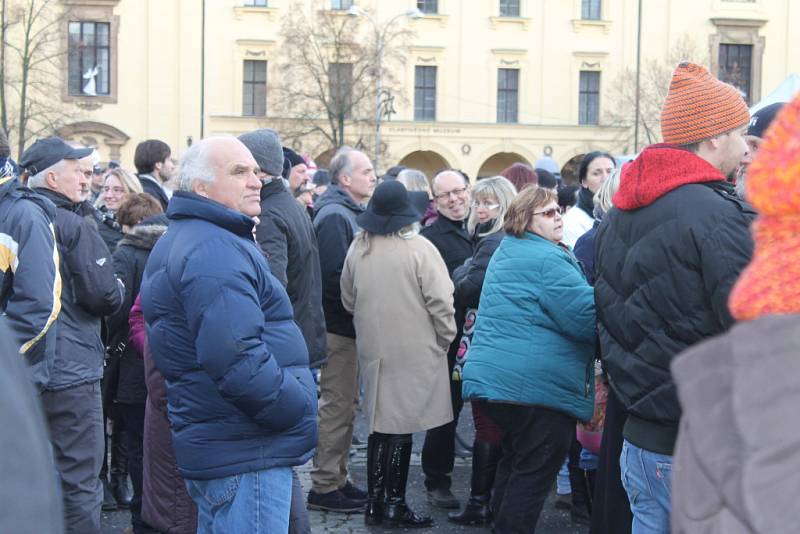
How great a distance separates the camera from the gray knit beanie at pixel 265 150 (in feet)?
19.2

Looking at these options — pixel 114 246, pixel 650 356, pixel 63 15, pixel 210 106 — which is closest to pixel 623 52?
pixel 210 106

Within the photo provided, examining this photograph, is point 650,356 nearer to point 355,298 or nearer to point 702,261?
point 702,261

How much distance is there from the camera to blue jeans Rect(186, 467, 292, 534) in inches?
145

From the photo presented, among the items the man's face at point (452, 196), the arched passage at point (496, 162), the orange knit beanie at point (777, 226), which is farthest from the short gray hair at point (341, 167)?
the arched passage at point (496, 162)

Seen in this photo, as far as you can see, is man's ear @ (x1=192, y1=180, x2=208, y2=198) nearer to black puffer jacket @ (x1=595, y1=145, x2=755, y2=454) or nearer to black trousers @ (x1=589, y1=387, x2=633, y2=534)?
black puffer jacket @ (x1=595, y1=145, x2=755, y2=454)

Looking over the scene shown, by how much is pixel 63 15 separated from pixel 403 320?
35629 millimetres

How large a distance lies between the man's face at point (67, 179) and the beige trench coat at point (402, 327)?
160 cm

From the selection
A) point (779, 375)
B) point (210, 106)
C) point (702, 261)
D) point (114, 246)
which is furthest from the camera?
point (210, 106)

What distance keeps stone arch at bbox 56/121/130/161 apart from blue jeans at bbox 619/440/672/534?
3864 cm

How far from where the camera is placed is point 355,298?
6.21 meters

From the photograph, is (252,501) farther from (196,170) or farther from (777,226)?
(777,226)

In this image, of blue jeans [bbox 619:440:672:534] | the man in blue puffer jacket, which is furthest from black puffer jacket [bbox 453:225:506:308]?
blue jeans [bbox 619:440:672:534]

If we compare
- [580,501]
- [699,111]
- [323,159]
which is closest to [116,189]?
[580,501]

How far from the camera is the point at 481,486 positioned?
6.27m
